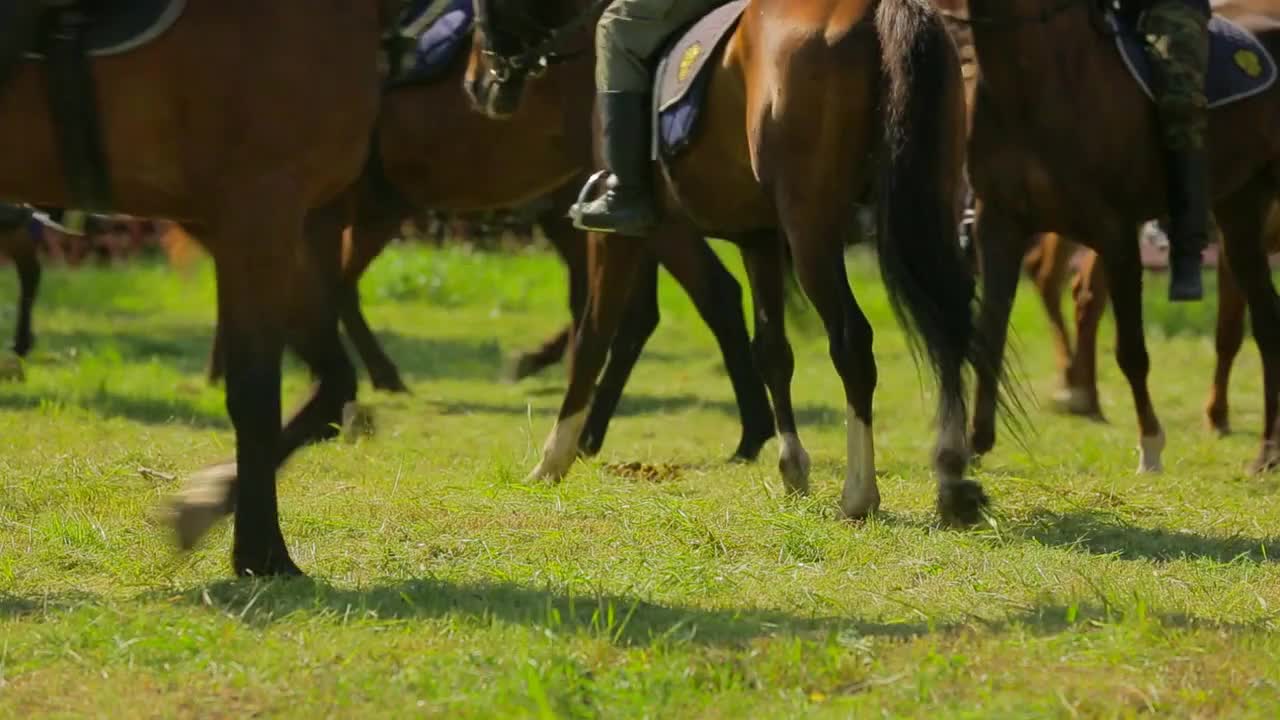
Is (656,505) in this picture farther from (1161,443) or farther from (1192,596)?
(1161,443)

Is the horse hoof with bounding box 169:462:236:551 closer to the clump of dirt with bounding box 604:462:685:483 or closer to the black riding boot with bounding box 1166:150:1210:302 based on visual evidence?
the clump of dirt with bounding box 604:462:685:483

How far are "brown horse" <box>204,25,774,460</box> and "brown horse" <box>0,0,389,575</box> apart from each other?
12.2 feet

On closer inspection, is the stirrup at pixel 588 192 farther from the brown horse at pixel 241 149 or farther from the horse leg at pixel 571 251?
the brown horse at pixel 241 149

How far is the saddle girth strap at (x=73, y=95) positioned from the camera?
18.6 feet

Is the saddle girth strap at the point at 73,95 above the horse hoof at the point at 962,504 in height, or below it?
above

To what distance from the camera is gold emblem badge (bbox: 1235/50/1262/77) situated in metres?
9.34

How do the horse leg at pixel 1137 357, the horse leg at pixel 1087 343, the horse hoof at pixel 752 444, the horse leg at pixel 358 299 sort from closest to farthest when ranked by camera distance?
the horse leg at pixel 1137 357
the horse hoof at pixel 752 444
the horse leg at pixel 358 299
the horse leg at pixel 1087 343

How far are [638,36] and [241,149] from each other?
269 centimetres

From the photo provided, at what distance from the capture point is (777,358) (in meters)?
8.47

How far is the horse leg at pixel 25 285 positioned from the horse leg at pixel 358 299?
2300 mm

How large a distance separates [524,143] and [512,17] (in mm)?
1295

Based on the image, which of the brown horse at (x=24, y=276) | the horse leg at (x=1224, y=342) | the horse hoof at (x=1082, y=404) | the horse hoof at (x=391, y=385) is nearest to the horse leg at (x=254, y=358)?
the horse leg at (x=1224, y=342)

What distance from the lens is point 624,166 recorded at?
8.16 metres

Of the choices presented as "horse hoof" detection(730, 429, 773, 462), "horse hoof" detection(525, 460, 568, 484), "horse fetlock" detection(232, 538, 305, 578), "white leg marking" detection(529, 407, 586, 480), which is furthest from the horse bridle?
"horse fetlock" detection(232, 538, 305, 578)
